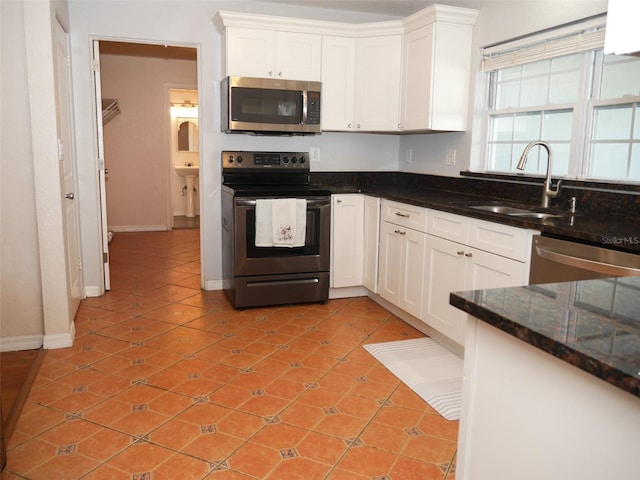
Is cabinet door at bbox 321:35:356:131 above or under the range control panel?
above

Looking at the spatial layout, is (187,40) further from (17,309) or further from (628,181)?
(628,181)

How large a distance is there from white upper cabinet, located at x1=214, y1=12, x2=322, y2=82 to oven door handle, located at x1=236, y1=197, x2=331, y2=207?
98 cm

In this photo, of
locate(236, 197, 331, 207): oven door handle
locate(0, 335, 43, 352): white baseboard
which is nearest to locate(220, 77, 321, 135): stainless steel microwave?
locate(236, 197, 331, 207): oven door handle

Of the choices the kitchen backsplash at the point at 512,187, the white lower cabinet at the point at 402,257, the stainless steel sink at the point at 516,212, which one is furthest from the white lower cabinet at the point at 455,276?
the kitchen backsplash at the point at 512,187

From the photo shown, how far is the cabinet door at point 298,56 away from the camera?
4.04 meters

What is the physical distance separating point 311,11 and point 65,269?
2861 mm

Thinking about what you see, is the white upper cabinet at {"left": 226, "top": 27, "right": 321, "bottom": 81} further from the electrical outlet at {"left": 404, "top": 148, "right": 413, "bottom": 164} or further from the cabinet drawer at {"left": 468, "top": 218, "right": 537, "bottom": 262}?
the cabinet drawer at {"left": 468, "top": 218, "right": 537, "bottom": 262}

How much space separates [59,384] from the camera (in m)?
2.69

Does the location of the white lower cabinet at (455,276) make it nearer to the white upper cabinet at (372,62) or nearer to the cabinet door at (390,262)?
the cabinet door at (390,262)

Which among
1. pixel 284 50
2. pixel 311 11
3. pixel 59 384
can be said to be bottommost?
pixel 59 384

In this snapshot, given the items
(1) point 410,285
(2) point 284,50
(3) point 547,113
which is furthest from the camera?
(2) point 284,50

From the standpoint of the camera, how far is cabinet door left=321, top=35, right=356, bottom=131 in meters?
4.17

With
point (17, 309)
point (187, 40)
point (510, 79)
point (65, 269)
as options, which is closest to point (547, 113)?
point (510, 79)

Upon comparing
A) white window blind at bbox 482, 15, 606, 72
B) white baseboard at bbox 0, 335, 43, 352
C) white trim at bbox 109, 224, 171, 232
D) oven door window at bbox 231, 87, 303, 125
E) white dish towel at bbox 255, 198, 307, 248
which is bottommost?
white baseboard at bbox 0, 335, 43, 352
